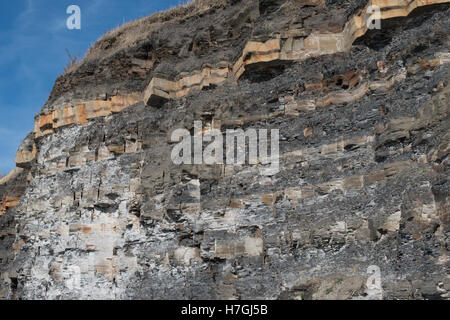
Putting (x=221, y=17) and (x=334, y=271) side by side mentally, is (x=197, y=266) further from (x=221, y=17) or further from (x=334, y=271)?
(x=221, y=17)

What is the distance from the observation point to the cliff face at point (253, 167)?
464 inches

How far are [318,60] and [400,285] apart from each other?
22.2 feet

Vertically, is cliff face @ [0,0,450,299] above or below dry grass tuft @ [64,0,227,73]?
below

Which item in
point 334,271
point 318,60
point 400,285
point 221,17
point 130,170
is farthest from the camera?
point 221,17

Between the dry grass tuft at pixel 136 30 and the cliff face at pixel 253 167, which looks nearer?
the cliff face at pixel 253 167

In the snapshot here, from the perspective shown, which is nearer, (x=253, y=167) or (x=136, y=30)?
(x=253, y=167)

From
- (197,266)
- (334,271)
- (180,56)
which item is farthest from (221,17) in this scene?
(334,271)

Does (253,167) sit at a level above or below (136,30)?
below

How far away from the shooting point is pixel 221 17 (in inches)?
722

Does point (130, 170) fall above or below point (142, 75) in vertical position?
below

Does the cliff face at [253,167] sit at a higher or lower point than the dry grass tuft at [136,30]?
lower

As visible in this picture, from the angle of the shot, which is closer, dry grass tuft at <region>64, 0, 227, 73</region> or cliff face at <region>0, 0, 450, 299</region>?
cliff face at <region>0, 0, 450, 299</region>

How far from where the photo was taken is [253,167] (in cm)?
1461

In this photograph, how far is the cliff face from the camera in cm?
1177
